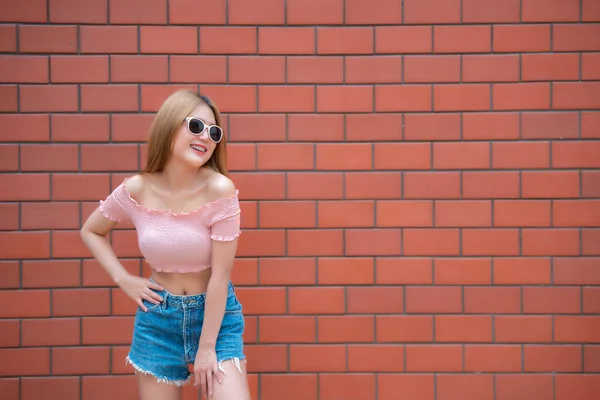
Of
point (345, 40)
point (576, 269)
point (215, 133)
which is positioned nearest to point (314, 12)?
point (345, 40)

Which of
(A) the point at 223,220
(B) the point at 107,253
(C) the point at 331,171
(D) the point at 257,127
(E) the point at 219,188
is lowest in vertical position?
(B) the point at 107,253

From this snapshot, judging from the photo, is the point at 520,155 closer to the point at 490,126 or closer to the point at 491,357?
the point at 490,126

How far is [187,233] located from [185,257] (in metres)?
0.09

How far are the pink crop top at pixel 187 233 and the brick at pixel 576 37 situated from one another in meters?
1.95

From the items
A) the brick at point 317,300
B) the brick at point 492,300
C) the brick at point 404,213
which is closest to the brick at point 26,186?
the brick at point 317,300

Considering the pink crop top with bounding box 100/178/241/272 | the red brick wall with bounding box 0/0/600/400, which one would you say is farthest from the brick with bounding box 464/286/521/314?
the pink crop top with bounding box 100/178/241/272

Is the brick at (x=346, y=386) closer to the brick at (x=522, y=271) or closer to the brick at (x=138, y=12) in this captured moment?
the brick at (x=522, y=271)

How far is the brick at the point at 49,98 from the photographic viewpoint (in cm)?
313

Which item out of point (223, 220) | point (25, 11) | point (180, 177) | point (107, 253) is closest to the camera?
point (223, 220)

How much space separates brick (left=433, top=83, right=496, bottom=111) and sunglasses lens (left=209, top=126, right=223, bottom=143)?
1.31 meters

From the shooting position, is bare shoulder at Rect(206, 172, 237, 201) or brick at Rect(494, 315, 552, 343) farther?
brick at Rect(494, 315, 552, 343)

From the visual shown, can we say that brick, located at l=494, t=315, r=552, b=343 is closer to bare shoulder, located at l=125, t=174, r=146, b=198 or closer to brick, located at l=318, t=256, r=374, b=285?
brick, located at l=318, t=256, r=374, b=285

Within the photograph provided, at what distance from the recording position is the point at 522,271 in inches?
125

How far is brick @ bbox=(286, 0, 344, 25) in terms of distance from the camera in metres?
3.13
